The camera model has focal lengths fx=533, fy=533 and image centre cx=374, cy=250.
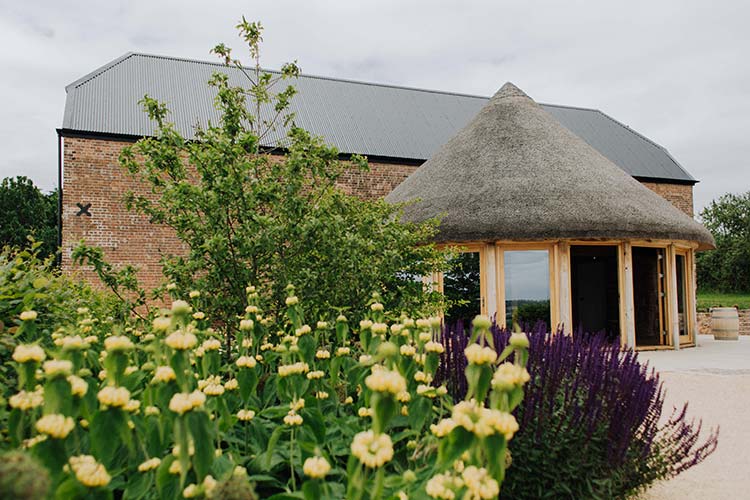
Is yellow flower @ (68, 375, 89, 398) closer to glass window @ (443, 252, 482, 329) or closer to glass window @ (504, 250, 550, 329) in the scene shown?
glass window @ (443, 252, 482, 329)

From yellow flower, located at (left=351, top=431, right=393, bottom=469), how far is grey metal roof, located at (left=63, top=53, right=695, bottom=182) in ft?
40.2

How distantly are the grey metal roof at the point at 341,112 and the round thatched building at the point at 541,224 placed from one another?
15.3 ft

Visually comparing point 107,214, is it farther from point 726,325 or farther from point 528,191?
point 726,325

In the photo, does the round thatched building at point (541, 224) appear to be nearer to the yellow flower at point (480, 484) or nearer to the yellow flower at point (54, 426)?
the yellow flower at point (480, 484)

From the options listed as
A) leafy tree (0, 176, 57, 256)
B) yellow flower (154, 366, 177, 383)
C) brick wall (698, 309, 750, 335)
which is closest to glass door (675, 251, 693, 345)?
brick wall (698, 309, 750, 335)

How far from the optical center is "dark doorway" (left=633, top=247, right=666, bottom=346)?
11023mm

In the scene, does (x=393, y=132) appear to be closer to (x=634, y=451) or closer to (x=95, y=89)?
(x=95, y=89)

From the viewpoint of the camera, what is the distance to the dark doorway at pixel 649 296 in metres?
11.0

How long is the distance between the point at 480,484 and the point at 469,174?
985 centimetres

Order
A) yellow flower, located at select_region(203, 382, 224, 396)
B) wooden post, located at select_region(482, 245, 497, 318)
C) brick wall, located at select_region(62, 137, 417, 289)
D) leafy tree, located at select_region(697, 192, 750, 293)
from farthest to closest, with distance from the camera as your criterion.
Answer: leafy tree, located at select_region(697, 192, 750, 293)
brick wall, located at select_region(62, 137, 417, 289)
wooden post, located at select_region(482, 245, 497, 318)
yellow flower, located at select_region(203, 382, 224, 396)

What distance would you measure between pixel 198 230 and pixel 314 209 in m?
0.89

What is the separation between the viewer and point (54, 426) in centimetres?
93

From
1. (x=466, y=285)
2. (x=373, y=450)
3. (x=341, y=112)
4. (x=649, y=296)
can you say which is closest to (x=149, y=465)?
(x=373, y=450)

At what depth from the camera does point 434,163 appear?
11.8 m
